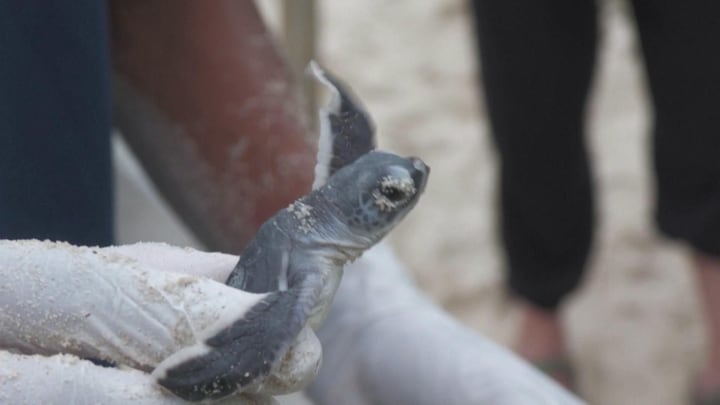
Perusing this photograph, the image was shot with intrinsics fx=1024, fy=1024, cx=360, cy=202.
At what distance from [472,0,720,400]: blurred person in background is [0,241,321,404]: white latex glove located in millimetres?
927

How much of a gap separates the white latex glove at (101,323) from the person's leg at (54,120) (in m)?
0.19

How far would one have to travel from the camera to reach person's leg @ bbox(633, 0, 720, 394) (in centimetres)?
132

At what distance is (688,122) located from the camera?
1.40 m

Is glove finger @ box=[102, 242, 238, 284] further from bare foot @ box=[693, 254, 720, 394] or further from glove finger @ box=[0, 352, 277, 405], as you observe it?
bare foot @ box=[693, 254, 720, 394]

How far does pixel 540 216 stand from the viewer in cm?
158

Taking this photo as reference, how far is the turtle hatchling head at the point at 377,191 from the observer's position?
1.87 ft

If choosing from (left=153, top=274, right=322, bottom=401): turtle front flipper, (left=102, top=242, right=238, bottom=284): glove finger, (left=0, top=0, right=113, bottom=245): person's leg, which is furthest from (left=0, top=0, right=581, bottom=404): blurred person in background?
(left=153, top=274, right=322, bottom=401): turtle front flipper

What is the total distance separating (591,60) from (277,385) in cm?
104

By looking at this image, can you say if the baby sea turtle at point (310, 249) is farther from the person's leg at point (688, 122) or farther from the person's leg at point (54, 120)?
the person's leg at point (688, 122)

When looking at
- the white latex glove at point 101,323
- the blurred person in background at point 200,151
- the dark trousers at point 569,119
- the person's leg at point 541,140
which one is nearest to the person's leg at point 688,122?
the dark trousers at point 569,119

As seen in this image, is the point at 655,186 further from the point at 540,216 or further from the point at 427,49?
the point at 427,49

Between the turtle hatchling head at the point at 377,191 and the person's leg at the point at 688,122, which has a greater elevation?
the turtle hatchling head at the point at 377,191

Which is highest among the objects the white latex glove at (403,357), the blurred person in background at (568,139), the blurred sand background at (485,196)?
the white latex glove at (403,357)

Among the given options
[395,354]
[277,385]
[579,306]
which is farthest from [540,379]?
[579,306]
